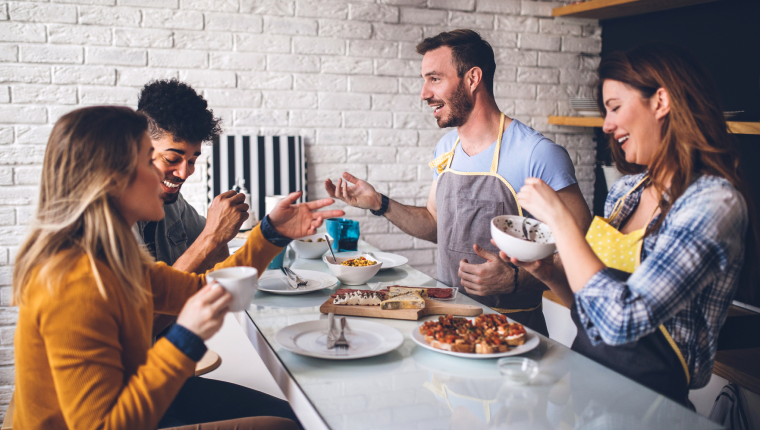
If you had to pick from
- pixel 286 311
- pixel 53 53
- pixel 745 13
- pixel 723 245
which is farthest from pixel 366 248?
pixel 745 13

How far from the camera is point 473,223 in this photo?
1.92m

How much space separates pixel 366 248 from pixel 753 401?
149 centimetres

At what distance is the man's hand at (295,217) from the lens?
1.37m

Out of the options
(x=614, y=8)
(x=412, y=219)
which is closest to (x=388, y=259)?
(x=412, y=219)

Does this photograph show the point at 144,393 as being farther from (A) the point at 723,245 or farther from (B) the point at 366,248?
(B) the point at 366,248

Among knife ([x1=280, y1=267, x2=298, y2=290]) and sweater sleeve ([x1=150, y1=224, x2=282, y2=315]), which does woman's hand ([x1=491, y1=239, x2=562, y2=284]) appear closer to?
knife ([x1=280, y1=267, x2=298, y2=290])

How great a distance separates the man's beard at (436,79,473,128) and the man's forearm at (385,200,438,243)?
1.23 feet

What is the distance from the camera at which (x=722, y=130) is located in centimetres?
110

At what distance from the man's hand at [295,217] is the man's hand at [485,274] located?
43 cm

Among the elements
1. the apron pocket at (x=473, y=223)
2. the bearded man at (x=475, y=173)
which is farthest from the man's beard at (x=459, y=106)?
the apron pocket at (x=473, y=223)

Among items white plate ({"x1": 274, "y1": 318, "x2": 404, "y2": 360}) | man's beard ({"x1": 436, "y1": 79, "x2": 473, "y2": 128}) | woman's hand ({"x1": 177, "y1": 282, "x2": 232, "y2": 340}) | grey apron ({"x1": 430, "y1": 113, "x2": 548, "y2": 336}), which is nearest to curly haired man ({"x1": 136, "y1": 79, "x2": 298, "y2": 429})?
white plate ({"x1": 274, "y1": 318, "x2": 404, "y2": 360})

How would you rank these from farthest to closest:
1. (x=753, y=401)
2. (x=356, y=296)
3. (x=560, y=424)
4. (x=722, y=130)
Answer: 1. (x=753, y=401)
2. (x=356, y=296)
3. (x=722, y=130)
4. (x=560, y=424)

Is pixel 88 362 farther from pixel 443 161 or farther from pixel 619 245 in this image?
pixel 443 161

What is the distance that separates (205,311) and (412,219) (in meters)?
1.41
